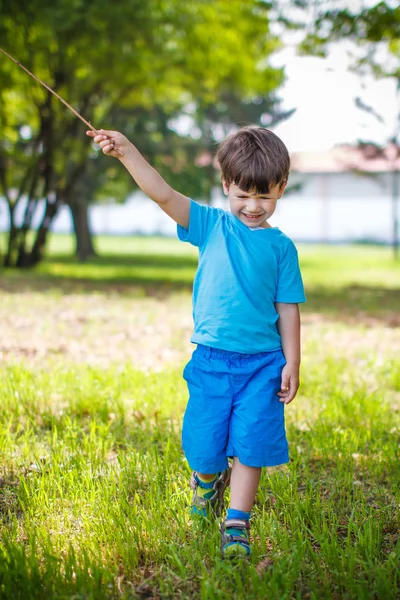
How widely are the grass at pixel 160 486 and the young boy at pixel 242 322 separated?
231 mm

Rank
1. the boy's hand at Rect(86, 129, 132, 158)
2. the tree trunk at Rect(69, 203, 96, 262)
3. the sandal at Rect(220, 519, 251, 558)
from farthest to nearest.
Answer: the tree trunk at Rect(69, 203, 96, 262), the boy's hand at Rect(86, 129, 132, 158), the sandal at Rect(220, 519, 251, 558)

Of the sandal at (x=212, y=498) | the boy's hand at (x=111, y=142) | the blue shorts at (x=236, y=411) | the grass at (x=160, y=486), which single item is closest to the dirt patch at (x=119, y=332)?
the grass at (x=160, y=486)

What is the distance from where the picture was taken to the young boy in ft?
7.91

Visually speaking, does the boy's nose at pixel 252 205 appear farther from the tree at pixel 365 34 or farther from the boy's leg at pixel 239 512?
the tree at pixel 365 34

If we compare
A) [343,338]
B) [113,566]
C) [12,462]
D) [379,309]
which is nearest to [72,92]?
[379,309]

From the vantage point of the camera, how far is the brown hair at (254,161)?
2.41 metres

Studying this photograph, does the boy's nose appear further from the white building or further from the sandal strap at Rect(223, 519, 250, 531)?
the white building

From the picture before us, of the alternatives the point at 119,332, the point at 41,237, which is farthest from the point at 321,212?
the point at 119,332

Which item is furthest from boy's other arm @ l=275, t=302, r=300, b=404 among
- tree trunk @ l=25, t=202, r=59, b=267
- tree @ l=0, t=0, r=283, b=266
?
tree trunk @ l=25, t=202, r=59, b=267

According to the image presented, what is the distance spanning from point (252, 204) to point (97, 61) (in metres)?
11.4

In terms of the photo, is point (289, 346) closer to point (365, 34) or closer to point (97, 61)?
point (365, 34)

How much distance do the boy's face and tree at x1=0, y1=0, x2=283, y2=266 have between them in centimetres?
965

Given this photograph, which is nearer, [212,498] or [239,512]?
[239,512]

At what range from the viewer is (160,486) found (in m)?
2.85
